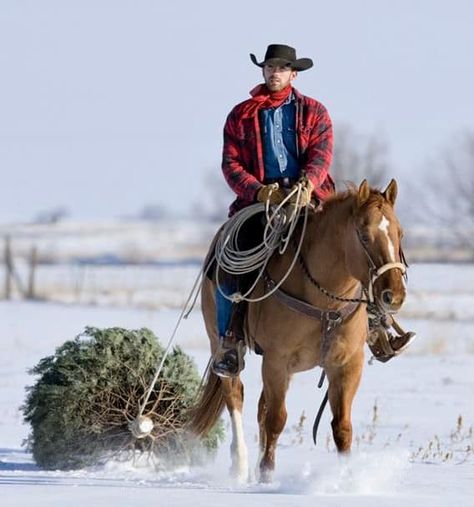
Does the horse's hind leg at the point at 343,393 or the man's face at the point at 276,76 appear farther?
the man's face at the point at 276,76

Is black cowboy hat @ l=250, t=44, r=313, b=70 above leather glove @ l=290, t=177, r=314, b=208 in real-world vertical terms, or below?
above

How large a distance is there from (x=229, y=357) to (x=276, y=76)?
174 centimetres

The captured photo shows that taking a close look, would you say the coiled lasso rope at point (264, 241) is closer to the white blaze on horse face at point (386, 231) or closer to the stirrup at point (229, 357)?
the stirrup at point (229, 357)

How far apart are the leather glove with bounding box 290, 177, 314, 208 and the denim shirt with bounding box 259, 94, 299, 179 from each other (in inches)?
13.1

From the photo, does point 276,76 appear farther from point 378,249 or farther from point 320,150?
point 378,249

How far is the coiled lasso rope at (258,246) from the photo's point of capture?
8516 mm

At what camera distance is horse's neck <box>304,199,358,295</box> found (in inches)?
320

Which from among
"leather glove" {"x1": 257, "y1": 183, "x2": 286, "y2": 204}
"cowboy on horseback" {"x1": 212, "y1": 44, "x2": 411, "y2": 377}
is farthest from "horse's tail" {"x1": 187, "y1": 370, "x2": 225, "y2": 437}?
"leather glove" {"x1": 257, "y1": 183, "x2": 286, "y2": 204}

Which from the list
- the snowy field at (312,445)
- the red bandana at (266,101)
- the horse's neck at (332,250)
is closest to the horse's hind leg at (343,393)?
the snowy field at (312,445)

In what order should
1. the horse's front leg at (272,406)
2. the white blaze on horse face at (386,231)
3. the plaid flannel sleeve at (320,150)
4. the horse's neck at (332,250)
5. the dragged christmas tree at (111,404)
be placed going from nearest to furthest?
the white blaze on horse face at (386,231)
the horse's neck at (332,250)
the horse's front leg at (272,406)
the plaid flannel sleeve at (320,150)
the dragged christmas tree at (111,404)

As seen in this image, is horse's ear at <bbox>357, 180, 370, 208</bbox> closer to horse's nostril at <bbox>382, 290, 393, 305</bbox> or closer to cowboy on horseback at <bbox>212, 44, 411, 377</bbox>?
horse's nostril at <bbox>382, 290, 393, 305</bbox>

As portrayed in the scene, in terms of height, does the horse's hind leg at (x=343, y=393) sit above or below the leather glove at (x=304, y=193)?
below

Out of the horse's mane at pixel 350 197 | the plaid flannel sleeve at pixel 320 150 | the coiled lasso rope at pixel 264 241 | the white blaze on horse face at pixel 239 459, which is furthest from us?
the white blaze on horse face at pixel 239 459

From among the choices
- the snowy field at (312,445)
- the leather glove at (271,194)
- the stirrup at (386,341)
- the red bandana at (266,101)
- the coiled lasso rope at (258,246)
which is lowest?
the snowy field at (312,445)
